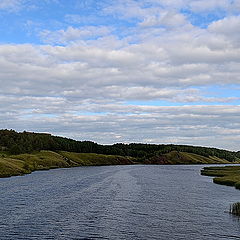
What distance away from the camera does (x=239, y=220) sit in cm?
5262

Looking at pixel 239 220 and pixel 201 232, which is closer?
pixel 201 232

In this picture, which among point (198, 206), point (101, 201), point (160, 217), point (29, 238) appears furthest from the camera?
point (101, 201)

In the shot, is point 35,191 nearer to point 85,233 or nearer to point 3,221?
point 3,221

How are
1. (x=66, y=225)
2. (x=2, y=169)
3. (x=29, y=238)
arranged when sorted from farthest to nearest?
(x=2, y=169)
(x=66, y=225)
(x=29, y=238)

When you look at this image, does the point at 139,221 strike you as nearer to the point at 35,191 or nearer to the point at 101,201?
the point at 101,201

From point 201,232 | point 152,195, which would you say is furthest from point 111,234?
point 152,195

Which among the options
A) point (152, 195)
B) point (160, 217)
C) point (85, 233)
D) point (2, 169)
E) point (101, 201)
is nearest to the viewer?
point (85, 233)

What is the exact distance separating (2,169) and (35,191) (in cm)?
Answer: 4955

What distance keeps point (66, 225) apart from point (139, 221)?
10641 mm

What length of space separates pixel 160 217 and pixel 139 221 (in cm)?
463

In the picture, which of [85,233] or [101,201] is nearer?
[85,233]

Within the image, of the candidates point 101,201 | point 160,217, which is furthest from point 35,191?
point 160,217

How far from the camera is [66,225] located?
1962 inches

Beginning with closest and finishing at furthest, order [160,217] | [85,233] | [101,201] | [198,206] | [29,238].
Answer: [29,238] → [85,233] → [160,217] → [198,206] → [101,201]
